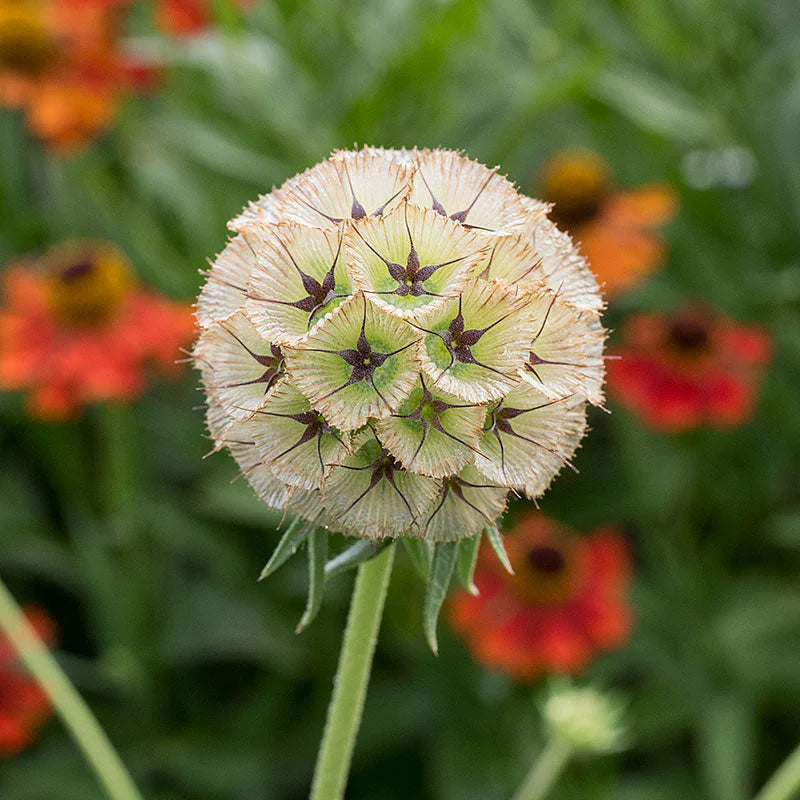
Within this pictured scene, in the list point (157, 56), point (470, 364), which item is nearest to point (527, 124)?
point (157, 56)

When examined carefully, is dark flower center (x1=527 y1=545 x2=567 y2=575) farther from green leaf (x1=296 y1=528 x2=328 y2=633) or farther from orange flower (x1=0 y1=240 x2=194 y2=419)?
green leaf (x1=296 y1=528 x2=328 y2=633)

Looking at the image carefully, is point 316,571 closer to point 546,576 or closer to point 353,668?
point 353,668

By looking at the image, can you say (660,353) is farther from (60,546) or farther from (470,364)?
(470,364)

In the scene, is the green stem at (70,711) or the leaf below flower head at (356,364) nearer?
the leaf below flower head at (356,364)

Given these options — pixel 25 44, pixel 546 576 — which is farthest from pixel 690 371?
pixel 25 44

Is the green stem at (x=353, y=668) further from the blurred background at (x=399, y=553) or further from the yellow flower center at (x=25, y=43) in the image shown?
the yellow flower center at (x=25, y=43)

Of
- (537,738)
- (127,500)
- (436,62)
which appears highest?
(436,62)

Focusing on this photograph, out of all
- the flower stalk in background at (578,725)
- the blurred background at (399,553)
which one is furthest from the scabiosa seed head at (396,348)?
the blurred background at (399,553)

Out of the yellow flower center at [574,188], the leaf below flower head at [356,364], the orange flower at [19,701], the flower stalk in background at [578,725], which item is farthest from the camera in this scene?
the yellow flower center at [574,188]
